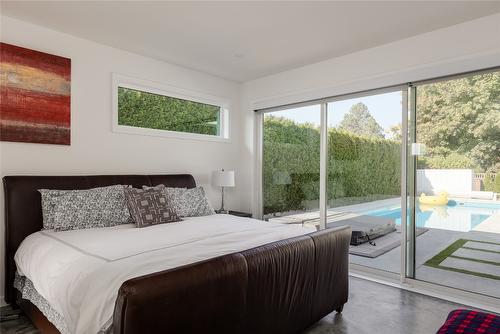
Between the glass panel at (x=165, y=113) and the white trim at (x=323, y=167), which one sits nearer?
the glass panel at (x=165, y=113)

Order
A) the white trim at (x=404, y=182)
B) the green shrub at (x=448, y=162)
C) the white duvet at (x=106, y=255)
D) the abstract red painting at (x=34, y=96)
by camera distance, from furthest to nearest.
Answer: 1. the white trim at (x=404, y=182)
2. the green shrub at (x=448, y=162)
3. the abstract red painting at (x=34, y=96)
4. the white duvet at (x=106, y=255)

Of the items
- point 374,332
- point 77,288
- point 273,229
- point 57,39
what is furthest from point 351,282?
point 57,39

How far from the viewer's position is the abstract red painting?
281cm

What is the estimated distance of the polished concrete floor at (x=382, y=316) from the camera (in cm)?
241

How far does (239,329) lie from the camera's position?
172 centimetres

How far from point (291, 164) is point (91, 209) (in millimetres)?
2759

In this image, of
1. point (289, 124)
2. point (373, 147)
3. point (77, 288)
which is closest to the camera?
point (77, 288)

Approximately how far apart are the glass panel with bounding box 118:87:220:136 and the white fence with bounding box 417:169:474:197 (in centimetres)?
286

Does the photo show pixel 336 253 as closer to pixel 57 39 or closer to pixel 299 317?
Answer: pixel 299 317

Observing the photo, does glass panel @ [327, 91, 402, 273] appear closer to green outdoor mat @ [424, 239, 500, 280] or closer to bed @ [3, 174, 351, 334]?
green outdoor mat @ [424, 239, 500, 280]

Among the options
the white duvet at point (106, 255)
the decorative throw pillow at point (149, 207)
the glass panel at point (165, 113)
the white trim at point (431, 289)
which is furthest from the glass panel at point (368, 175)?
the decorative throw pillow at point (149, 207)

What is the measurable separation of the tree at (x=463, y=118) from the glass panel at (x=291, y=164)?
137 cm

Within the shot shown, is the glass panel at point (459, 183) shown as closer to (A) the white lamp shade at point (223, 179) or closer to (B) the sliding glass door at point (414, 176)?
(B) the sliding glass door at point (414, 176)

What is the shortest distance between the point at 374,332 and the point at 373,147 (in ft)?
6.89
